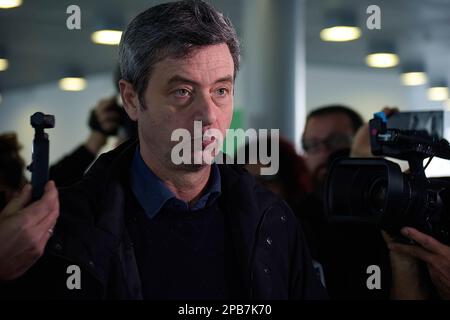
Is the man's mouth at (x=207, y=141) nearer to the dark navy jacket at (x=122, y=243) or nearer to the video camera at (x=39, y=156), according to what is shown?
the dark navy jacket at (x=122, y=243)

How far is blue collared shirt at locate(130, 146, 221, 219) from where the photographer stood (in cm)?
124

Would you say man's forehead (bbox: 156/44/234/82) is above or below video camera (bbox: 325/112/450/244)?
above

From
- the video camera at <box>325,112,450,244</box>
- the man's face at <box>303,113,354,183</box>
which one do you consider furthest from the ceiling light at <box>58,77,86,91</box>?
the video camera at <box>325,112,450,244</box>

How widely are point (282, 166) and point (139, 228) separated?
4.17 feet

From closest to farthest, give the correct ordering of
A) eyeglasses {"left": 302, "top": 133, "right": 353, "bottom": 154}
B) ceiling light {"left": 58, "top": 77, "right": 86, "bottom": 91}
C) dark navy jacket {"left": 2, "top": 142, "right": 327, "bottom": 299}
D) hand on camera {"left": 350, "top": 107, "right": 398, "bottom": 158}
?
dark navy jacket {"left": 2, "top": 142, "right": 327, "bottom": 299}, hand on camera {"left": 350, "top": 107, "right": 398, "bottom": 158}, eyeglasses {"left": 302, "top": 133, "right": 353, "bottom": 154}, ceiling light {"left": 58, "top": 77, "right": 86, "bottom": 91}

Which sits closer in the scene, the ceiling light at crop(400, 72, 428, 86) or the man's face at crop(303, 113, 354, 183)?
the man's face at crop(303, 113, 354, 183)

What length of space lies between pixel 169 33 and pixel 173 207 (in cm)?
30

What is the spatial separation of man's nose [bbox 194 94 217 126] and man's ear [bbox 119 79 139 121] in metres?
0.14

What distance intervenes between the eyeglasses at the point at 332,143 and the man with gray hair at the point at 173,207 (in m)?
1.40

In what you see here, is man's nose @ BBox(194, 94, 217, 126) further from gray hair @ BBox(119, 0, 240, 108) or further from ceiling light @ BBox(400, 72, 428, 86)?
ceiling light @ BBox(400, 72, 428, 86)

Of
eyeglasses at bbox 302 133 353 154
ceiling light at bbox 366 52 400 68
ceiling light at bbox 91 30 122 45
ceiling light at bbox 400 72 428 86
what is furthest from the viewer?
ceiling light at bbox 400 72 428 86

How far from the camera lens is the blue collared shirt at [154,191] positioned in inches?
48.7

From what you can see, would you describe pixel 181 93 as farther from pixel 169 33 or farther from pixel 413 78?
pixel 413 78
